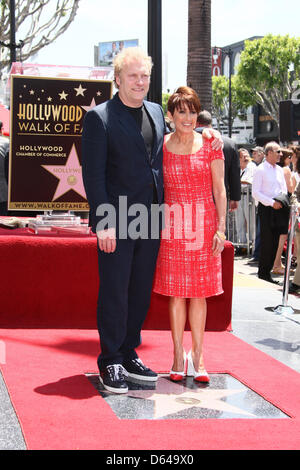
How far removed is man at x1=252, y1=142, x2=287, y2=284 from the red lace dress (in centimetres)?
599

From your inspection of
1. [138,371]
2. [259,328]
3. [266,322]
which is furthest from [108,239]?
[266,322]

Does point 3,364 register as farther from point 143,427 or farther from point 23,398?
point 143,427

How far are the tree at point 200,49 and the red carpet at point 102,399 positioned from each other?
354 inches

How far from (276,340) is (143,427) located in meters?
2.62

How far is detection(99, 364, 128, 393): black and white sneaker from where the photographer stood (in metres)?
4.34

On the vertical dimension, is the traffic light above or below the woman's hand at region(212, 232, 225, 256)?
above

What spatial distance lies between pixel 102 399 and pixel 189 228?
3.86 ft

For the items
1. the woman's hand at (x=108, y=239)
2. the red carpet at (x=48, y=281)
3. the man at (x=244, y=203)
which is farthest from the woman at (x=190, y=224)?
the man at (x=244, y=203)

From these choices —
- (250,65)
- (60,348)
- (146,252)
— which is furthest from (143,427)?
(250,65)

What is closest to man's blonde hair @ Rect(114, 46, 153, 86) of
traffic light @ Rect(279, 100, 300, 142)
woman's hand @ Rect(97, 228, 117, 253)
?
woman's hand @ Rect(97, 228, 117, 253)

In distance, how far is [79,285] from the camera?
595 centimetres

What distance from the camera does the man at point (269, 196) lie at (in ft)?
34.8

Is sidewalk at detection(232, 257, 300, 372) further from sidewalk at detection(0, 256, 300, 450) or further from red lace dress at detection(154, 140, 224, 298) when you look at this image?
red lace dress at detection(154, 140, 224, 298)

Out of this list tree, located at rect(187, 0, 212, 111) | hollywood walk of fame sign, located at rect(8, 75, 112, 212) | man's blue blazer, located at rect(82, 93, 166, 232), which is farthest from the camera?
tree, located at rect(187, 0, 212, 111)
